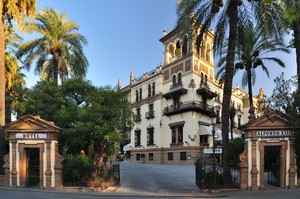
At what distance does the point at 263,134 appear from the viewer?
48.2 feet

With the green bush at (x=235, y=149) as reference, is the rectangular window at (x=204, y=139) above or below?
below

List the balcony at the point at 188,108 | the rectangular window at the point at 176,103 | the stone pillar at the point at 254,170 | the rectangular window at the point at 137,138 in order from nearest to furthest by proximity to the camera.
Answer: the stone pillar at the point at 254,170
the balcony at the point at 188,108
the rectangular window at the point at 176,103
the rectangular window at the point at 137,138

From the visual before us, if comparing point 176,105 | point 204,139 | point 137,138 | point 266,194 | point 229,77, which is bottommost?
point 137,138

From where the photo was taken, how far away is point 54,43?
24.5m

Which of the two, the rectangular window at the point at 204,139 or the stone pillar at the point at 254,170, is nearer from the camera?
the stone pillar at the point at 254,170

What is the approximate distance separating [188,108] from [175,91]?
3.12m

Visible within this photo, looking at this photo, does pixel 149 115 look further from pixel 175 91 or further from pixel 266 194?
pixel 266 194

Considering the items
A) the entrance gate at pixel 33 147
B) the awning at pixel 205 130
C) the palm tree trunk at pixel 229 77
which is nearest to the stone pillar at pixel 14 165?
the entrance gate at pixel 33 147

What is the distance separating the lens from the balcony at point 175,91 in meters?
42.4

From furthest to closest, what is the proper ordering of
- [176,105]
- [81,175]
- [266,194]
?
[176,105]
[81,175]
[266,194]

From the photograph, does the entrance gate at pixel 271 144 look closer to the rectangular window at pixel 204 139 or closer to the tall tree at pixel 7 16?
the tall tree at pixel 7 16

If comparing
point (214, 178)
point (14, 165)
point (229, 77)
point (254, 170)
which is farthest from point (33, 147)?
point (254, 170)

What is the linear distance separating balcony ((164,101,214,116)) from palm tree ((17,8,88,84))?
60.8 feet

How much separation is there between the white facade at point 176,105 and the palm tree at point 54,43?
631 inches
